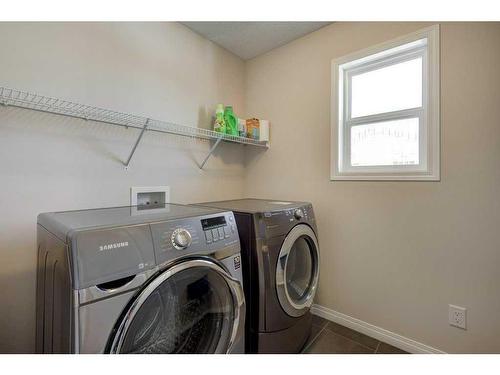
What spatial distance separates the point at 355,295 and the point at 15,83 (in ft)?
7.90

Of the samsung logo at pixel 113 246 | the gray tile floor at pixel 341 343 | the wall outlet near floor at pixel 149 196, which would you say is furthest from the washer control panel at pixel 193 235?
the gray tile floor at pixel 341 343

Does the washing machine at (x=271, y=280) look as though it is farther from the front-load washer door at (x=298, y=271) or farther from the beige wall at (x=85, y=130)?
the beige wall at (x=85, y=130)

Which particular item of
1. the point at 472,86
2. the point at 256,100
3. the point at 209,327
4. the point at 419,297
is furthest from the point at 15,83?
the point at 419,297

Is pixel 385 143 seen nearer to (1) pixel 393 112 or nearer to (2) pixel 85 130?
(1) pixel 393 112

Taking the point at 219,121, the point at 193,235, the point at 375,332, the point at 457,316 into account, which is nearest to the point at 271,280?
the point at 193,235

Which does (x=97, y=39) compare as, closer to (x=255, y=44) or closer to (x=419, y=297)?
(x=255, y=44)

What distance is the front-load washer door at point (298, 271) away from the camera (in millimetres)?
1404

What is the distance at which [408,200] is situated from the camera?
1553 millimetres

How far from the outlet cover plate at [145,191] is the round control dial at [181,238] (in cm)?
82

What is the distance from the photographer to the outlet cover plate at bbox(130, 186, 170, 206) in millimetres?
1592

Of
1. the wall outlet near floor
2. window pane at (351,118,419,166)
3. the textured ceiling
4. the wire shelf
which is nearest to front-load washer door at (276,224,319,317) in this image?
window pane at (351,118,419,166)

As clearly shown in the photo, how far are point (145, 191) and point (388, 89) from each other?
73.8 inches

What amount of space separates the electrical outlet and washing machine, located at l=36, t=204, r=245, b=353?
1255 mm

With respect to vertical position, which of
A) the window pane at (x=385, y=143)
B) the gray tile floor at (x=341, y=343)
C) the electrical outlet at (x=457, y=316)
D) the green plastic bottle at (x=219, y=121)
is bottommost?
the gray tile floor at (x=341, y=343)
